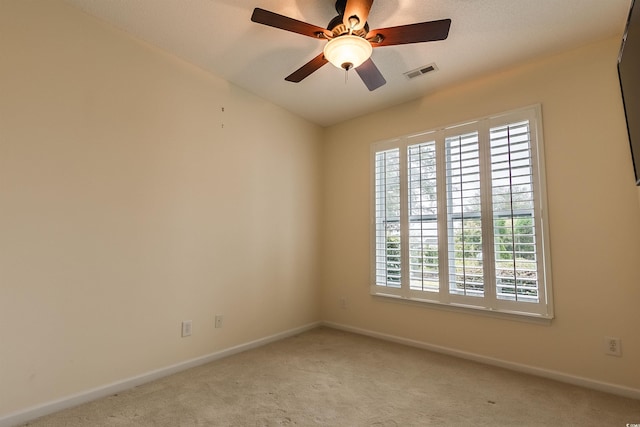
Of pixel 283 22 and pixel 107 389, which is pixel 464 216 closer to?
pixel 283 22

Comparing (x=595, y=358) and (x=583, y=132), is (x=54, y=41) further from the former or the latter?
(x=595, y=358)

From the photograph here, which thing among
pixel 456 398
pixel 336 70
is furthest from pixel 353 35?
pixel 456 398

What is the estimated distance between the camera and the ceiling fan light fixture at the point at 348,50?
1.84 meters

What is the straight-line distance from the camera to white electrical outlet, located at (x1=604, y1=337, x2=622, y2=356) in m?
2.29

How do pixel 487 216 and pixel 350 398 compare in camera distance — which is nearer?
pixel 350 398

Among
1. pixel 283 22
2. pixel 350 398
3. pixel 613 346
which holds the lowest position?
pixel 350 398

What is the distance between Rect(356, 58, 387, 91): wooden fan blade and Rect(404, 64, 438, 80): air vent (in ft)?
2.46

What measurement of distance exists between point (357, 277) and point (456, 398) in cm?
177

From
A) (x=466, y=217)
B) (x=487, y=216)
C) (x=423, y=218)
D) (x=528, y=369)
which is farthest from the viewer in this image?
(x=423, y=218)

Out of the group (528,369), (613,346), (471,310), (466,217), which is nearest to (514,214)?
(466,217)

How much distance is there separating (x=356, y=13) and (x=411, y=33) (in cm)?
35

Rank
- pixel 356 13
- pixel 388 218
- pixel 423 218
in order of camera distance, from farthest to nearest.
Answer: pixel 388 218 → pixel 423 218 → pixel 356 13

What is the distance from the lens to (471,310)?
2.95 metres

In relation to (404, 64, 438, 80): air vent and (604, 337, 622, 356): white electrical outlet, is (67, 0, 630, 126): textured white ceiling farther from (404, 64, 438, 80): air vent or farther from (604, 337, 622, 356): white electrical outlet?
(604, 337, 622, 356): white electrical outlet
